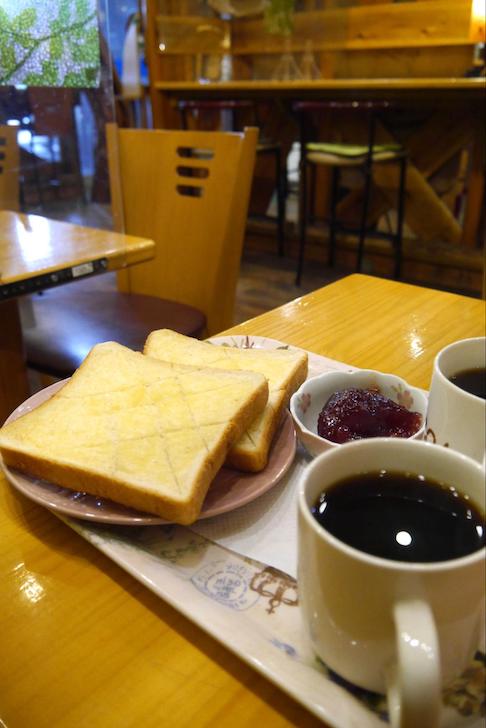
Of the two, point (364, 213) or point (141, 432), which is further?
point (364, 213)

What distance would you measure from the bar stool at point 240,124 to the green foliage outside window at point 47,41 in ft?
8.16

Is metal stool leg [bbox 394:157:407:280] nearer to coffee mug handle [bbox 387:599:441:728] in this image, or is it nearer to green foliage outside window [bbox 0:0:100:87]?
green foliage outside window [bbox 0:0:100:87]

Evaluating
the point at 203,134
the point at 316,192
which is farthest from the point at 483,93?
the point at 203,134

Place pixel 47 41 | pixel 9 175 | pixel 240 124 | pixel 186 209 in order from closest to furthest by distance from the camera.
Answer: pixel 47 41 < pixel 186 209 < pixel 9 175 < pixel 240 124

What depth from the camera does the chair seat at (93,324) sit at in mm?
1389

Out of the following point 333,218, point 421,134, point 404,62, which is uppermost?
point 404,62

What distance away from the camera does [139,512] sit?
53cm

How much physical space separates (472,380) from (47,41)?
3.43 ft

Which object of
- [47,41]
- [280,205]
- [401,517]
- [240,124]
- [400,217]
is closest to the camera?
[401,517]

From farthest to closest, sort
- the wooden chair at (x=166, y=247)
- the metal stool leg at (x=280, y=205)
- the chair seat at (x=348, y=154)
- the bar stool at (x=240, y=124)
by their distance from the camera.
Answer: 1. the metal stool leg at (x=280, y=205)
2. the bar stool at (x=240, y=124)
3. the chair seat at (x=348, y=154)
4. the wooden chair at (x=166, y=247)

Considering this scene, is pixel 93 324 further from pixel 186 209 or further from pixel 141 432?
pixel 141 432

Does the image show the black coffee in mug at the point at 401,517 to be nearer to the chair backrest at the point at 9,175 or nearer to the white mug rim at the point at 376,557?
the white mug rim at the point at 376,557

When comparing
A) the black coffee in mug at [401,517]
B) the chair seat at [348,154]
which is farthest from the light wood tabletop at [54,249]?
the chair seat at [348,154]

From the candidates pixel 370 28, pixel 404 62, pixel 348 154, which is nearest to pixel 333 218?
pixel 348 154
